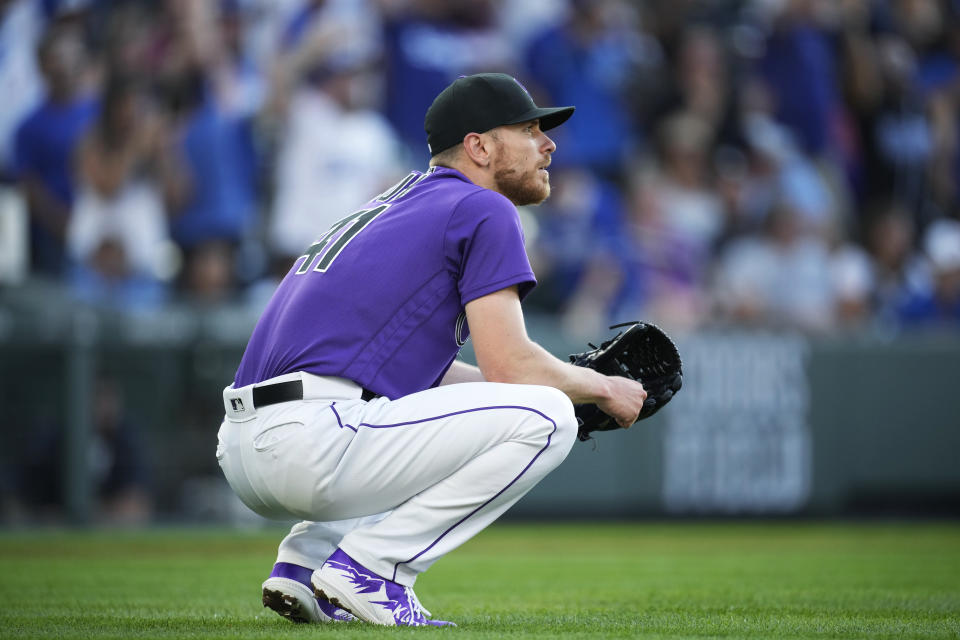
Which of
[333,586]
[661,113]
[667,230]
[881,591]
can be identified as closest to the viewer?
[333,586]

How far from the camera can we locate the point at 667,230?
12.3 metres

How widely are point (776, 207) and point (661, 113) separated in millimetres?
1542

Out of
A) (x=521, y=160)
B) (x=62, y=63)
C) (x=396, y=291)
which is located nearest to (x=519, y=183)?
(x=521, y=160)

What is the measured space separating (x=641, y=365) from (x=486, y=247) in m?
0.80

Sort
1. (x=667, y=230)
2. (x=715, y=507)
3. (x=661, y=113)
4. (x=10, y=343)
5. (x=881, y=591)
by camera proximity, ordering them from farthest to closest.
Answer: (x=661, y=113)
(x=667, y=230)
(x=715, y=507)
(x=10, y=343)
(x=881, y=591)

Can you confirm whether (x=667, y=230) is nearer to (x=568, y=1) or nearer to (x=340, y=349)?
(x=568, y=1)

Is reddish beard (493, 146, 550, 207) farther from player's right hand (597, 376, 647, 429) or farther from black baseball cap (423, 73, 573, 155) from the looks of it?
player's right hand (597, 376, 647, 429)

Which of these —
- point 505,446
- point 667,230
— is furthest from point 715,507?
point 505,446

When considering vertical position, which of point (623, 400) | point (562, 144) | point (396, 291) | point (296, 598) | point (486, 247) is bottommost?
point (296, 598)

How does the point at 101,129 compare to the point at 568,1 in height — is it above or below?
below

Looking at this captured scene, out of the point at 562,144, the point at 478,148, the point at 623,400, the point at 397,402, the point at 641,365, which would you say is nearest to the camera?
the point at 397,402

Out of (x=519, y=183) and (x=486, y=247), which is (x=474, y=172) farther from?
(x=486, y=247)

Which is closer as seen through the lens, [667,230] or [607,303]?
[607,303]

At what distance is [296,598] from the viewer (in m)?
3.63
